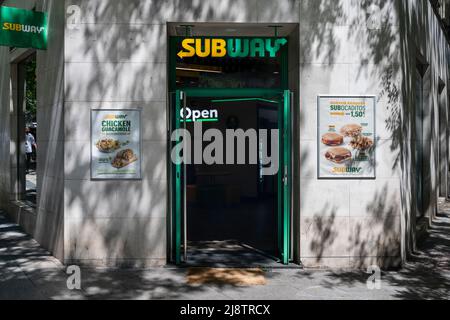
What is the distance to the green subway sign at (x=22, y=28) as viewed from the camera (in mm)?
7660

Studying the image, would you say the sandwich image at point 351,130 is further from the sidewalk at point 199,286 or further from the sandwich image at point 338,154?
the sidewalk at point 199,286

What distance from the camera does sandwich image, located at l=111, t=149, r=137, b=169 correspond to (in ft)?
24.0

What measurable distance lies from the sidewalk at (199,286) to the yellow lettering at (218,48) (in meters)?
3.10

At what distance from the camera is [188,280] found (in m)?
6.67

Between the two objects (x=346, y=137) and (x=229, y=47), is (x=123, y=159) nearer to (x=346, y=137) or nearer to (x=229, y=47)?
(x=229, y=47)

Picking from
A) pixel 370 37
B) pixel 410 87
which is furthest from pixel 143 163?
pixel 410 87

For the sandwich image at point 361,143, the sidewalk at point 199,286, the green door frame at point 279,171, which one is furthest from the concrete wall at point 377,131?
the sidewalk at point 199,286

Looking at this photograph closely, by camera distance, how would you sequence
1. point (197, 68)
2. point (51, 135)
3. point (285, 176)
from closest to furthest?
point (285, 176) → point (197, 68) → point (51, 135)

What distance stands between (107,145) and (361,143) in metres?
3.53

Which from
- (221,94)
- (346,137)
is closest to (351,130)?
(346,137)

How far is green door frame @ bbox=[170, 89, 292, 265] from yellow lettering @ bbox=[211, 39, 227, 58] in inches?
21.0

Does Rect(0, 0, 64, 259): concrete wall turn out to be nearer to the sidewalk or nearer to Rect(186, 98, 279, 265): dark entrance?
the sidewalk

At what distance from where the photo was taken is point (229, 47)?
7.65 metres

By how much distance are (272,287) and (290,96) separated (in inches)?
105
